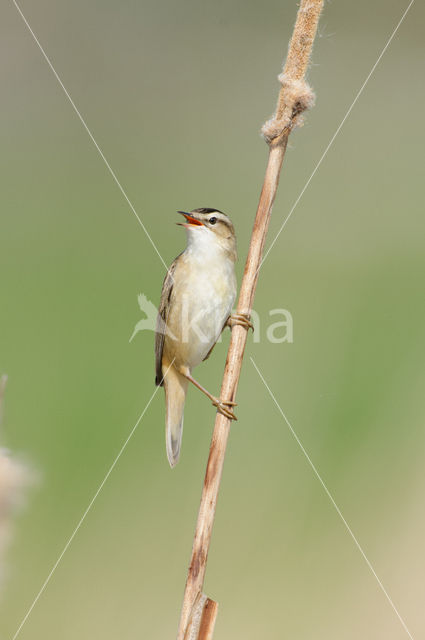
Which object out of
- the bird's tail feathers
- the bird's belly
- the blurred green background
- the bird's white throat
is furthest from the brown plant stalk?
the bird's tail feathers

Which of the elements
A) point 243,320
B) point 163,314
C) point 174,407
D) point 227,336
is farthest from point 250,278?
point 227,336

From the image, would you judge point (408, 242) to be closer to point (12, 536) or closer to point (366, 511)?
point (366, 511)

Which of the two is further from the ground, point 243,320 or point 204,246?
point 204,246

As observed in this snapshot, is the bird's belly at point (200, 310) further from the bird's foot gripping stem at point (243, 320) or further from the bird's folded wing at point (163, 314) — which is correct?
the bird's foot gripping stem at point (243, 320)

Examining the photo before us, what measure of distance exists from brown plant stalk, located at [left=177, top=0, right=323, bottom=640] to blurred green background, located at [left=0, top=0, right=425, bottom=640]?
0.12 meters

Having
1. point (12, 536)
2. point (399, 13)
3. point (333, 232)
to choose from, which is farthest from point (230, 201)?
point (12, 536)

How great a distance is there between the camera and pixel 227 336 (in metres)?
3.06

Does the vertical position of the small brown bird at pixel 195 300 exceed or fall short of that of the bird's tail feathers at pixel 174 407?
it exceeds it

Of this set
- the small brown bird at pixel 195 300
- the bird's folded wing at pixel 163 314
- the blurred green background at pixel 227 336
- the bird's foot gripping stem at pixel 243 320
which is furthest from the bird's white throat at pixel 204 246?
the blurred green background at pixel 227 336

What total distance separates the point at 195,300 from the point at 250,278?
0.78 m

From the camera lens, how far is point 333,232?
3.80 meters

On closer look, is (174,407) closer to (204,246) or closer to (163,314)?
(163,314)

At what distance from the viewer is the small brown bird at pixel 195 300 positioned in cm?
249

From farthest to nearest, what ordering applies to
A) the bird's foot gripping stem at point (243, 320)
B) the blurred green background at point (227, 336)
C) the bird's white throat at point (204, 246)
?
the blurred green background at point (227, 336) < the bird's white throat at point (204, 246) < the bird's foot gripping stem at point (243, 320)
